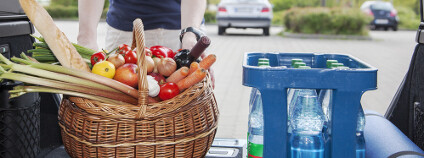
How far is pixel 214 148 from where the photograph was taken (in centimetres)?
232

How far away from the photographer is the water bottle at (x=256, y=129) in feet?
5.78

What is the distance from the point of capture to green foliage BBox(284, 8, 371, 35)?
1606 cm

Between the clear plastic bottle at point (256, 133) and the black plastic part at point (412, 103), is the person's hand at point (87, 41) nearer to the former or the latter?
the clear plastic bottle at point (256, 133)

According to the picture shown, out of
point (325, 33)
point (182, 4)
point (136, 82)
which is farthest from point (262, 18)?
point (136, 82)

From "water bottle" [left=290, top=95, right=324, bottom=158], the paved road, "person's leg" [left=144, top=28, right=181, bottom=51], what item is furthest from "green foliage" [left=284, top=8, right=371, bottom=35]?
"water bottle" [left=290, top=95, right=324, bottom=158]

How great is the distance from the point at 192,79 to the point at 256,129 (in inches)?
14.8

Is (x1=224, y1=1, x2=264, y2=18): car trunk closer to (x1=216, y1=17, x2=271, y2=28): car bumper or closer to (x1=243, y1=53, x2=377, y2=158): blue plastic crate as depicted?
(x1=216, y1=17, x2=271, y2=28): car bumper

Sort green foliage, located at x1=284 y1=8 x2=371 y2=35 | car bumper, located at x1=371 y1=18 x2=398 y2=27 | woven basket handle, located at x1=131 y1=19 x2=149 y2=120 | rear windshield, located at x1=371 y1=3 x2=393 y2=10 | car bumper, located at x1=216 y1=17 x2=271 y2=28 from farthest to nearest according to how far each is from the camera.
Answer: rear windshield, located at x1=371 y1=3 x2=393 y2=10
car bumper, located at x1=371 y1=18 x2=398 y2=27
green foliage, located at x1=284 y1=8 x2=371 y2=35
car bumper, located at x1=216 y1=17 x2=271 y2=28
woven basket handle, located at x1=131 y1=19 x2=149 y2=120

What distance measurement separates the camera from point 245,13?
14711mm

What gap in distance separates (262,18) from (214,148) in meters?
12.7

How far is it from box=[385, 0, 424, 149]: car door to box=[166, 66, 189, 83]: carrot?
3.75ft

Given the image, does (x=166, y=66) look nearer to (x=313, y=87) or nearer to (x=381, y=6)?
(x=313, y=87)

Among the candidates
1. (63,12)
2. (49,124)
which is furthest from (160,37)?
(63,12)

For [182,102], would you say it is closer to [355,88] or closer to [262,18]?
[355,88]
